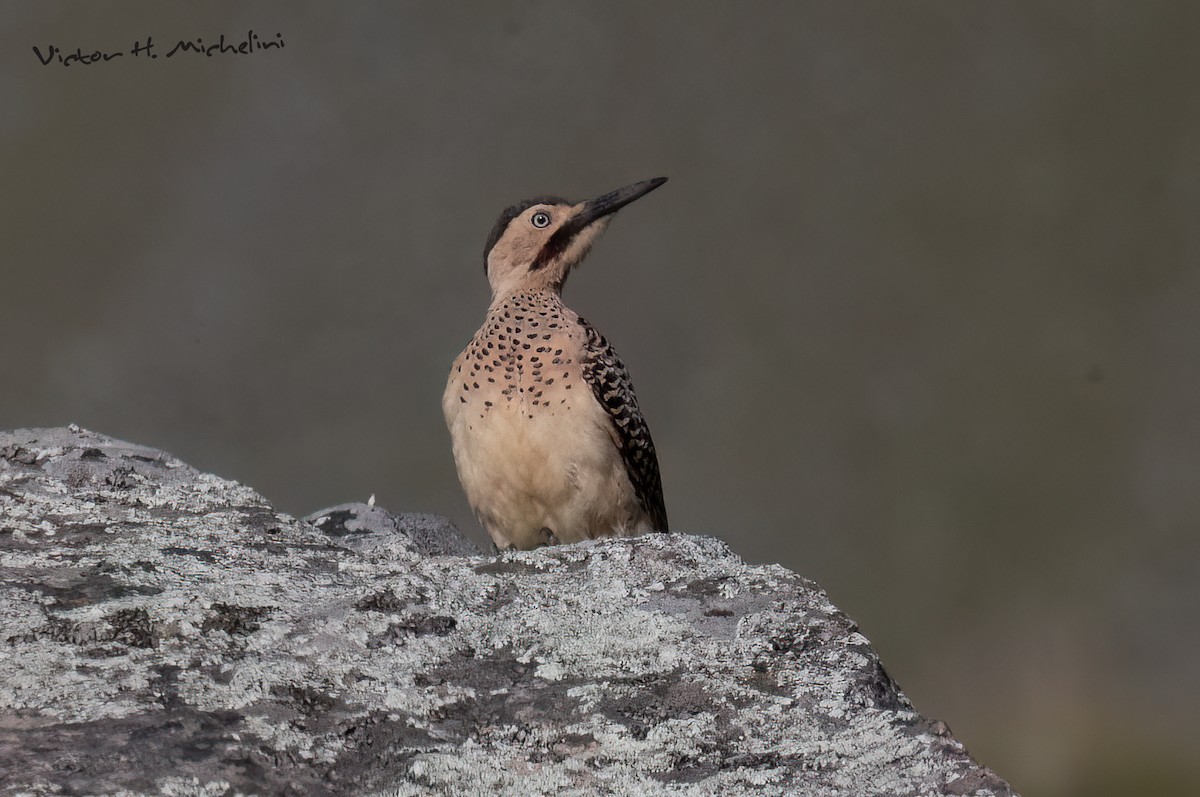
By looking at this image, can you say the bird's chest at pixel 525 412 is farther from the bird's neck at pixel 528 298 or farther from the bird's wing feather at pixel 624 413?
the bird's neck at pixel 528 298

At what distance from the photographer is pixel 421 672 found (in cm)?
282

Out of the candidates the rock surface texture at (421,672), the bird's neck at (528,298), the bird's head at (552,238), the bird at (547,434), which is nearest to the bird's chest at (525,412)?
the bird at (547,434)

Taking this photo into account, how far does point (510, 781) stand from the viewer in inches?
96.6

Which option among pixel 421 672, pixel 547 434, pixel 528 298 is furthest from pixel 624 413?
pixel 421 672

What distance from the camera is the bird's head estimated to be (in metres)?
7.96

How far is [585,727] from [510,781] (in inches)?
9.6

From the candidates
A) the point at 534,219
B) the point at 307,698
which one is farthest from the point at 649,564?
the point at 534,219

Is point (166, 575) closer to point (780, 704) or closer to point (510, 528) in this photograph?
point (780, 704)

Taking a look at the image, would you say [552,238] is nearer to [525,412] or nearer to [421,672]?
[525,412]

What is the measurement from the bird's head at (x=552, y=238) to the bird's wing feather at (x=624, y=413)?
0.70 metres

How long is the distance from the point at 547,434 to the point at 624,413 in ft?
1.91

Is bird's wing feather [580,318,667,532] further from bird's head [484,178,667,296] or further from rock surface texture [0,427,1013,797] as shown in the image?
rock surface texture [0,427,1013,797]

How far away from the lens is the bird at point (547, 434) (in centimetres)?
663

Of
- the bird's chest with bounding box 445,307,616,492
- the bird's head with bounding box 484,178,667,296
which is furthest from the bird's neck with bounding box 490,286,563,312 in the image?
the bird's chest with bounding box 445,307,616,492
